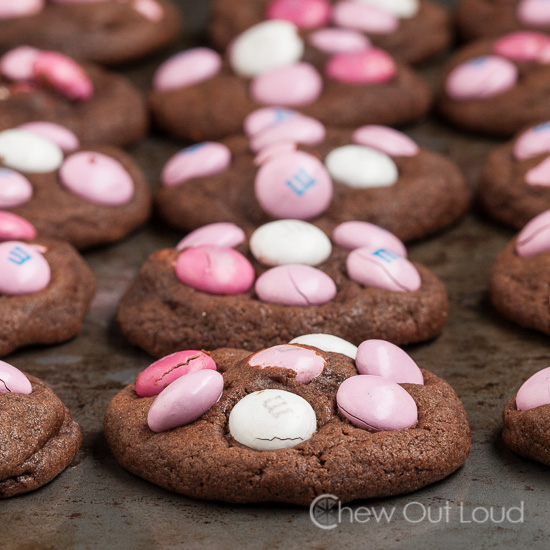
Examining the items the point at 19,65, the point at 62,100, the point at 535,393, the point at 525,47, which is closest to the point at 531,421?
the point at 535,393

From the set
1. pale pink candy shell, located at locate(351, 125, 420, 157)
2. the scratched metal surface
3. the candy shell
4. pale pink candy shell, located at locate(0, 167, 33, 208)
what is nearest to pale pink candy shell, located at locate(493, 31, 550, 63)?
pale pink candy shell, located at locate(351, 125, 420, 157)

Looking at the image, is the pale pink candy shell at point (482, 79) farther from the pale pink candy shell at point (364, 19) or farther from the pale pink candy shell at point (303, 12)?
the pale pink candy shell at point (303, 12)

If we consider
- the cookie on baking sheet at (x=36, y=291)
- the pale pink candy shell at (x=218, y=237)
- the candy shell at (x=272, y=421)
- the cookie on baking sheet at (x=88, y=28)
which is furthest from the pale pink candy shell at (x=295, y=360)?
the cookie on baking sheet at (x=88, y=28)

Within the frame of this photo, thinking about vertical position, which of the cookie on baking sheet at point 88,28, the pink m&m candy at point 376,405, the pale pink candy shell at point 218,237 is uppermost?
the pink m&m candy at point 376,405

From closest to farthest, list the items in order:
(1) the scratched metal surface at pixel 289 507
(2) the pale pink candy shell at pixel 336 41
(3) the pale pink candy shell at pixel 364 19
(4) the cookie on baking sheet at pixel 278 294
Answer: (1) the scratched metal surface at pixel 289 507 → (4) the cookie on baking sheet at pixel 278 294 → (2) the pale pink candy shell at pixel 336 41 → (3) the pale pink candy shell at pixel 364 19

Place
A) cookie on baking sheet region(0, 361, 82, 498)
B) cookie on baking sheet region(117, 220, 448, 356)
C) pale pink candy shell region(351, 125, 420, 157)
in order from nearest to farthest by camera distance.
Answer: cookie on baking sheet region(0, 361, 82, 498) → cookie on baking sheet region(117, 220, 448, 356) → pale pink candy shell region(351, 125, 420, 157)

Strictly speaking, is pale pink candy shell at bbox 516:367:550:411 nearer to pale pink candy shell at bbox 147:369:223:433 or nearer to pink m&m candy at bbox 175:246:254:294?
pale pink candy shell at bbox 147:369:223:433

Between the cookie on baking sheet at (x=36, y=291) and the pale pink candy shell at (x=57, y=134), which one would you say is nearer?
the cookie on baking sheet at (x=36, y=291)
